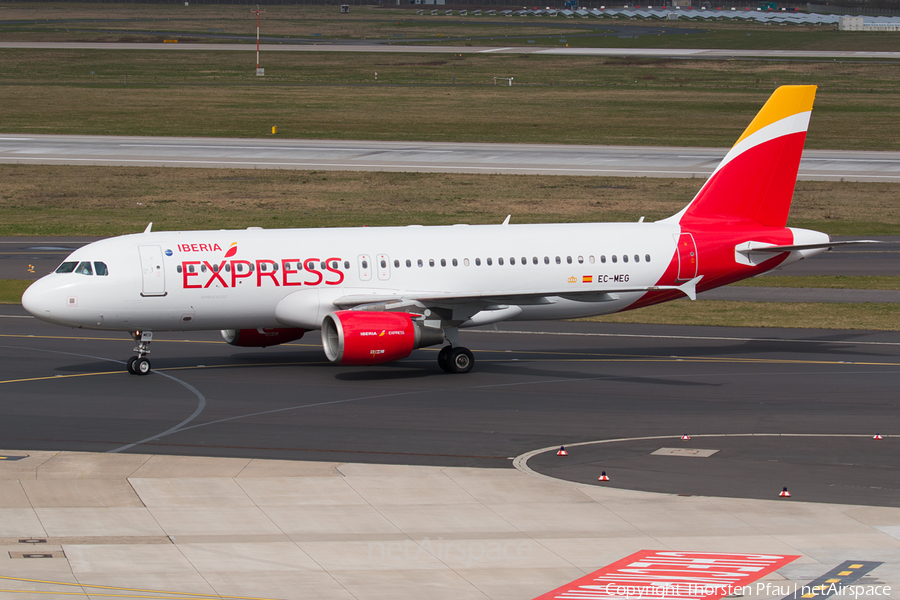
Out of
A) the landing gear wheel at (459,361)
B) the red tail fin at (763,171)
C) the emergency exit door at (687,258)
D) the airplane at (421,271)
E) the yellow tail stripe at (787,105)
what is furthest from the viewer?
the yellow tail stripe at (787,105)

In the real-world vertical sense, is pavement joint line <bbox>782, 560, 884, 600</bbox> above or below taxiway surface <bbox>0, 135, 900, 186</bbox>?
below

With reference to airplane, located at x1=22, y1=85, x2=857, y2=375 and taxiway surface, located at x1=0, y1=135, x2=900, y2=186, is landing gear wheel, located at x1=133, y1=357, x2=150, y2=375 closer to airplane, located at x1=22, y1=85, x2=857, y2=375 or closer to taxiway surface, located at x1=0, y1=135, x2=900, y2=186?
airplane, located at x1=22, y1=85, x2=857, y2=375

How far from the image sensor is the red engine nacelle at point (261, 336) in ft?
126

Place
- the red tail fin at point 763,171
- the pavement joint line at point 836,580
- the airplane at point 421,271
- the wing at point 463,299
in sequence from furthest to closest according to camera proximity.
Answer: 1. the red tail fin at point 763,171
2. the wing at point 463,299
3. the airplane at point 421,271
4. the pavement joint line at point 836,580

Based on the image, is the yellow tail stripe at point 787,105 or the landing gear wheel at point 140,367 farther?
the yellow tail stripe at point 787,105

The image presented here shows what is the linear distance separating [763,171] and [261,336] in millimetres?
18964

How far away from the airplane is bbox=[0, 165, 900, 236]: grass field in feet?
88.3

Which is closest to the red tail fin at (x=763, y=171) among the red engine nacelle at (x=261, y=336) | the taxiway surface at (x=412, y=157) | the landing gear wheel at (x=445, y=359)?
the landing gear wheel at (x=445, y=359)

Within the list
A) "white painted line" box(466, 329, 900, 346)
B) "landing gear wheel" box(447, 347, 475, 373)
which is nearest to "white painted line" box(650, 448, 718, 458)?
"landing gear wheel" box(447, 347, 475, 373)

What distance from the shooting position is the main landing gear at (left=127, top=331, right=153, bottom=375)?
36.3 meters

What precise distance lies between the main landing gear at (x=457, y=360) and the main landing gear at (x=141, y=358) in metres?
9.65

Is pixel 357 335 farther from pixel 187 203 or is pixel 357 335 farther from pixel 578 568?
pixel 187 203

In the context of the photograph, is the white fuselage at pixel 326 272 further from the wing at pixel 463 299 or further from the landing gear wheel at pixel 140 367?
the landing gear wheel at pixel 140 367

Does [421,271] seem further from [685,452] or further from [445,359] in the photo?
[685,452]
